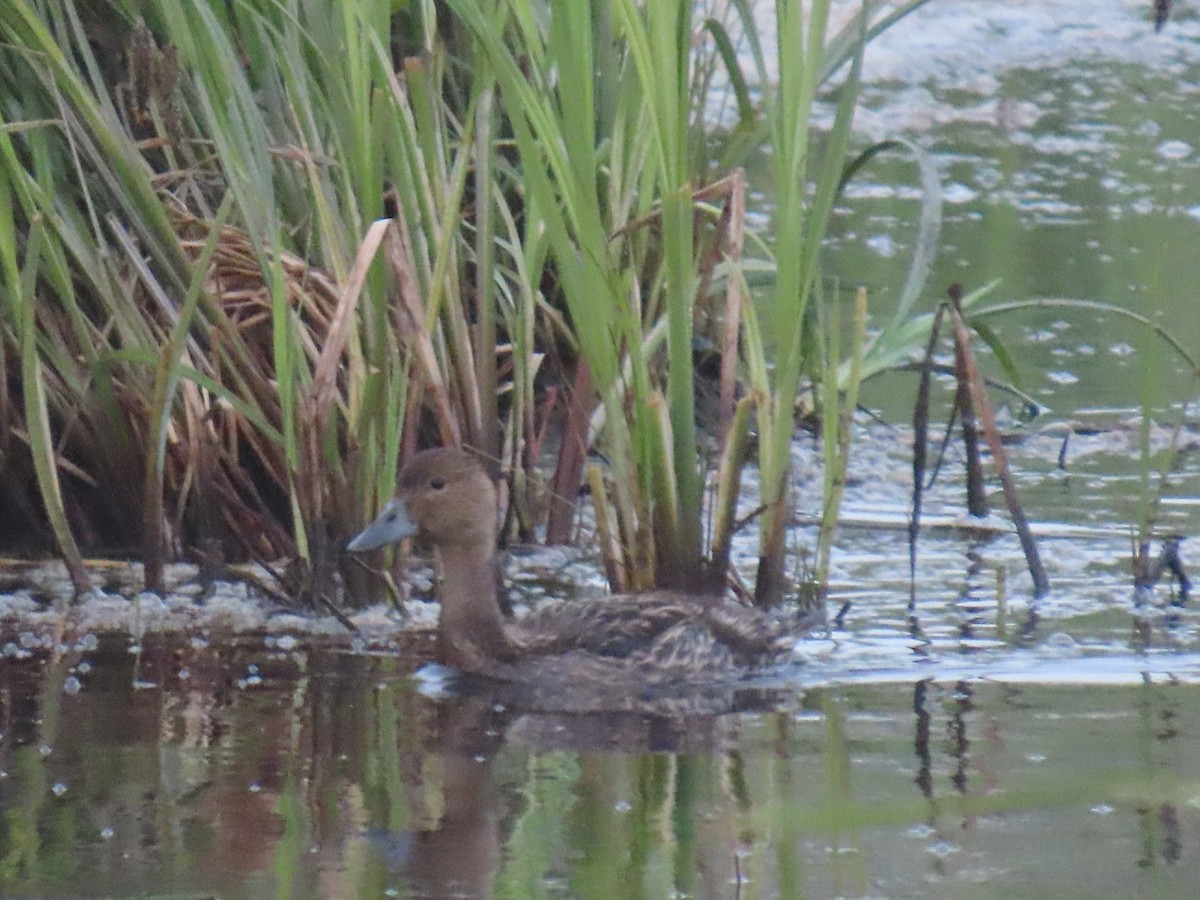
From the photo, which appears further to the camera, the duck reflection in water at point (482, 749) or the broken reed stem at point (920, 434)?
the broken reed stem at point (920, 434)

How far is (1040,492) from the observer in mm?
7797

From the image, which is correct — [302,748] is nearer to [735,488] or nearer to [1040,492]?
[735,488]

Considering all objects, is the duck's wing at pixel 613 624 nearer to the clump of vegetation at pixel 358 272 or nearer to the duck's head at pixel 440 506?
the clump of vegetation at pixel 358 272

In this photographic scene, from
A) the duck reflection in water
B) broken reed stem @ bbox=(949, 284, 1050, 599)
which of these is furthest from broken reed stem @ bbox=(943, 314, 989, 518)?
the duck reflection in water

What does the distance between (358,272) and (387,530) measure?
0.63 metres

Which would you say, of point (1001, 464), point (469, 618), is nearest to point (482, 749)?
point (469, 618)

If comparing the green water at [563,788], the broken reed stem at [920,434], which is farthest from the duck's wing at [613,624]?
the broken reed stem at [920,434]

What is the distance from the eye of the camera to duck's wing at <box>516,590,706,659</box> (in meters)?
5.82

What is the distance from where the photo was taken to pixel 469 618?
5.99 meters

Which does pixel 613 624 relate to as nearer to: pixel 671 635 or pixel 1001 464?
pixel 671 635

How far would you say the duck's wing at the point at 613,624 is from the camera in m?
5.82

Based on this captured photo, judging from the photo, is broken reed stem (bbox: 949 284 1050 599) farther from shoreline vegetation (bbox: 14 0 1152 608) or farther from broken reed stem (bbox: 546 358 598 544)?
broken reed stem (bbox: 546 358 598 544)

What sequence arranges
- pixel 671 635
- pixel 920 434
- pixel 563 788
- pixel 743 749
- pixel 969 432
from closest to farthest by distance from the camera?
1. pixel 563 788
2. pixel 743 749
3. pixel 671 635
4. pixel 920 434
5. pixel 969 432

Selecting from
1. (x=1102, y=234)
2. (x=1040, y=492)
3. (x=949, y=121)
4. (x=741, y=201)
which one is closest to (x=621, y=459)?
(x=741, y=201)
